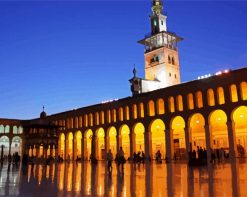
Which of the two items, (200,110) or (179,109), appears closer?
(200,110)

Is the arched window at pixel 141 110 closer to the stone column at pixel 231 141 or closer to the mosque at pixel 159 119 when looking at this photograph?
the mosque at pixel 159 119

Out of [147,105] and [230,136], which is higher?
[147,105]

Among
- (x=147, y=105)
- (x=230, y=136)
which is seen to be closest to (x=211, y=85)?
(x=230, y=136)

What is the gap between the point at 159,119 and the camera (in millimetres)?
35531

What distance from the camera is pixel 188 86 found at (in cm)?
3259

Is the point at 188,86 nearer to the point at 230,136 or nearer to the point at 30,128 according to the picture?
the point at 230,136

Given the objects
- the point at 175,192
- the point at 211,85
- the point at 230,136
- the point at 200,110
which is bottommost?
the point at 175,192

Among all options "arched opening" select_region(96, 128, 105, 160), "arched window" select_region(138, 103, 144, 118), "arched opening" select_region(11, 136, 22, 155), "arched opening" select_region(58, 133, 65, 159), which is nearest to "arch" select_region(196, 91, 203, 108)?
"arched window" select_region(138, 103, 144, 118)

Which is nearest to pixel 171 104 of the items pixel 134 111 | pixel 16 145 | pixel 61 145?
pixel 134 111

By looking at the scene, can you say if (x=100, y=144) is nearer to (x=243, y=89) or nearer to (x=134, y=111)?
(x=134, y=111)

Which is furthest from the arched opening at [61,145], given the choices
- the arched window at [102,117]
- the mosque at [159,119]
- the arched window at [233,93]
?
the arched window at [233,93]

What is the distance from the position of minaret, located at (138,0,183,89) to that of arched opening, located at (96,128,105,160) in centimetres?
1467

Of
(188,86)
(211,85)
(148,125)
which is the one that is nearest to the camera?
(211,85)

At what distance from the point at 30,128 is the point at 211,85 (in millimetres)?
19954
